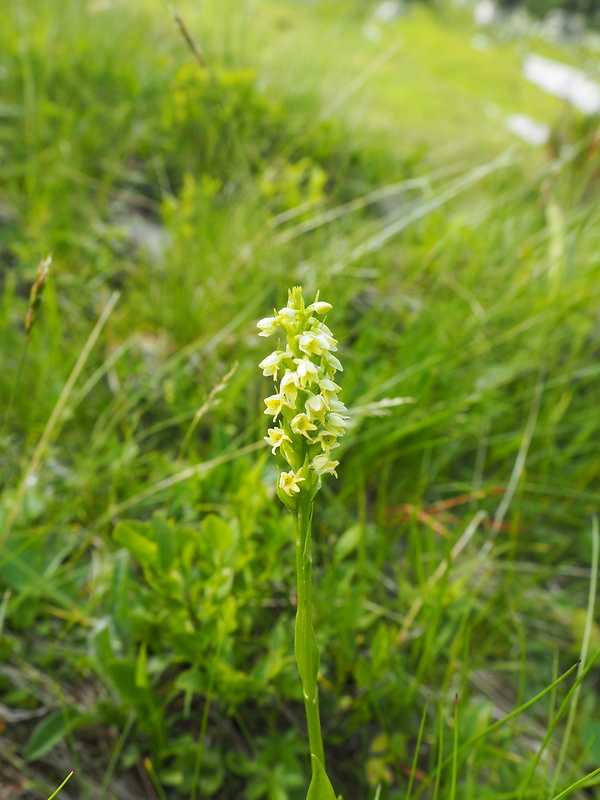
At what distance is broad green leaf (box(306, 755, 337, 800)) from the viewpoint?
2.47 ft

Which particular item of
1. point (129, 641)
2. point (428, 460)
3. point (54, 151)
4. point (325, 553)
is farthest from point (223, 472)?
point (54, 151)

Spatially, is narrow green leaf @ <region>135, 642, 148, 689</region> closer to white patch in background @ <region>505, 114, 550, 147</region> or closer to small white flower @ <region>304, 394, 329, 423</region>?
small white flower @ <region>304, 394, 329, 423</region>

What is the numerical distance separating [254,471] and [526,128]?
6777 mm

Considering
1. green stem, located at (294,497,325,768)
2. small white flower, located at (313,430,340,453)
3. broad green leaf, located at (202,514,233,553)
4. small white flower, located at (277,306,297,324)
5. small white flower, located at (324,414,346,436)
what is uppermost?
small white flower, located at (277,306,297,324)

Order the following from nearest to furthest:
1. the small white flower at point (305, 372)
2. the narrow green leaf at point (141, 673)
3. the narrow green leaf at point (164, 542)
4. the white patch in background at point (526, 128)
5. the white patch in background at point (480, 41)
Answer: the small white flower at point (305, 372) → the narrow green leaf at point (141, 673) → the narrow green leaf at point (164, 542) → the white patch in background at point (526, 128) → the white patch in background at point (480, 41)

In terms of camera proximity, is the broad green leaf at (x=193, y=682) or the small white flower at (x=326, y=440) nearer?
the small white flower at (x=326, y=440)

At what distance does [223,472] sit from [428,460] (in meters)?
0.69

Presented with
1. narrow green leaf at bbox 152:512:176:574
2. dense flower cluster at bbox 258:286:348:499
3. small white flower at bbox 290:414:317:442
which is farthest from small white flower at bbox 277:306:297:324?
narrow green leaf at bbox 152:512:176:574

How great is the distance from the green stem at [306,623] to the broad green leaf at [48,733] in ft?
2.07

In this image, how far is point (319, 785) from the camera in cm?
76

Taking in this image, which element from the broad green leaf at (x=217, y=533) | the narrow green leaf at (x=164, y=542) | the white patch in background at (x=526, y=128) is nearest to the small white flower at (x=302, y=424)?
the broad green leaf at (x=217, y=533)

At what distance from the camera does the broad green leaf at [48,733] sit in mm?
1217

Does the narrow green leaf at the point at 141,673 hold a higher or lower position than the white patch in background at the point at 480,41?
lower

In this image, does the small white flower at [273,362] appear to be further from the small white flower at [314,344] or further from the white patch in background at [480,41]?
the white patch in background at [480,41]
